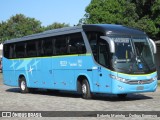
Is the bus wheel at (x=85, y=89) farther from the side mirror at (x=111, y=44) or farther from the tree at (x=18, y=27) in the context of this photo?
the tree at (x=18, y=27)

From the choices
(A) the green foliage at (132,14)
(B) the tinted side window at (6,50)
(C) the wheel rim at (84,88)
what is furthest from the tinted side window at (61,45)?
(A) the green foliage at (132,14)

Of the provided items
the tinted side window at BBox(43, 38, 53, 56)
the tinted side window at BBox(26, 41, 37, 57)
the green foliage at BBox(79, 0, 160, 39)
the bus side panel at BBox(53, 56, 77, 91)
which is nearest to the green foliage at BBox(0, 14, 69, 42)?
the green foliage at BBox(79, 0, 160, 39)

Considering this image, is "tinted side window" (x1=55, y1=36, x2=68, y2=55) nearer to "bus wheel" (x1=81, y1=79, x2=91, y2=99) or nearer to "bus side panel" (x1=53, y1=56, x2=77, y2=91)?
"bus side panel" (x1=53, y1=56, x2=77, y2=91)

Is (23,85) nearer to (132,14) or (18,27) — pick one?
(132,14)

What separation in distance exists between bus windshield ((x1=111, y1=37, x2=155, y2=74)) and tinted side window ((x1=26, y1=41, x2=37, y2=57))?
23.3 ft

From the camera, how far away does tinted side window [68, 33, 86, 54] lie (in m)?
Result: 18.5

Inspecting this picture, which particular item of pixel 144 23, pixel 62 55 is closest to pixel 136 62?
pixel 62 55

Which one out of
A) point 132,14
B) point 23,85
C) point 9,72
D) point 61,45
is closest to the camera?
point 61,45

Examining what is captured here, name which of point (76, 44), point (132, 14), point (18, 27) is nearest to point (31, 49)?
point (76, 44)

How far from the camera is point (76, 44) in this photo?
19.0 meters

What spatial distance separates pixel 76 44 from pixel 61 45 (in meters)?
1.44

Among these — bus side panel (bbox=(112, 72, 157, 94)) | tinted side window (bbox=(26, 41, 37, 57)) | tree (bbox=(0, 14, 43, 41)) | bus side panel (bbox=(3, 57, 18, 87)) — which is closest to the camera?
bus side panel (bbox=(112, 72, 157, 94))

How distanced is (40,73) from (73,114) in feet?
32.4

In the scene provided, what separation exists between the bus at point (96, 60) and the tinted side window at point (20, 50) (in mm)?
1694
